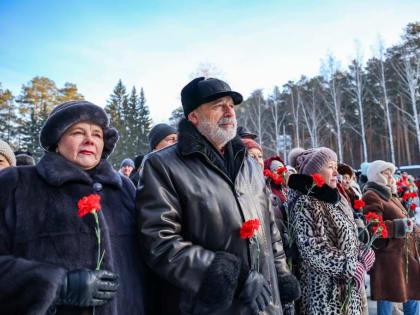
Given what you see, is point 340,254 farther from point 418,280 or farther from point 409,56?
point 409,56

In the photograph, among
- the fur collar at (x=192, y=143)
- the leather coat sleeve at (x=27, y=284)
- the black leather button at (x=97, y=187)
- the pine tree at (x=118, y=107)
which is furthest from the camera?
the pine tree at (x=118, y=107)

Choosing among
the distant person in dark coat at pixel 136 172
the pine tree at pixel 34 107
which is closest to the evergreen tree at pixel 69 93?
the pine tree at pixel 34 107

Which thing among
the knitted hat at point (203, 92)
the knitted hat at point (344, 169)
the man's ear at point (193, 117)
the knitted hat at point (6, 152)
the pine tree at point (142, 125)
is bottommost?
the knitted hat at point (344, 169)

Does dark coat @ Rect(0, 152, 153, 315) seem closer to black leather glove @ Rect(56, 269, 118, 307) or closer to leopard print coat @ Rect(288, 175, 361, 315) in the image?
black leather glove @ Rect(56, 269, 118, 307)

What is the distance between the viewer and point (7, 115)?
3509cm

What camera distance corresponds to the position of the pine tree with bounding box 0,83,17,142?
3425 centimetres

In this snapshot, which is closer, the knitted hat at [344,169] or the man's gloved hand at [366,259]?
the man's gloved hand at [366,259]

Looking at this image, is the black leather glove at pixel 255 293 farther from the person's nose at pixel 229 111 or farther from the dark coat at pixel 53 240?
the person's nose at pixel 229 111

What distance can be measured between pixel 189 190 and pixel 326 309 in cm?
170

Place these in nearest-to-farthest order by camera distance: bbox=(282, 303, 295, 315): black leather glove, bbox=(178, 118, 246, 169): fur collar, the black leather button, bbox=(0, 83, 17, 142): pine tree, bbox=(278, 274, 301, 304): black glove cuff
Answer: the black leather button < bbox=(178, 118, 246, 169): fur collar < bbox=(278, 274, 301, 304): black glove cuff < bbox=(282, 303, 295, 315): black leather glove < bbox=(0, 83, 17, 142): pine tree

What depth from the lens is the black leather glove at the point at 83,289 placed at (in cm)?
150

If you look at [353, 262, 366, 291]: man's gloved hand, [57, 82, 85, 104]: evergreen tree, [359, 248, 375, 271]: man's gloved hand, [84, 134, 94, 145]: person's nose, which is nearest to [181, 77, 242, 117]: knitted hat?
[84, 134, 94, 145]: person's nose

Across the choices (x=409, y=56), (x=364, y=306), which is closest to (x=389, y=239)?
(x=364, y=306)

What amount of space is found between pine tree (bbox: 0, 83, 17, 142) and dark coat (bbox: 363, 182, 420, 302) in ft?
132
